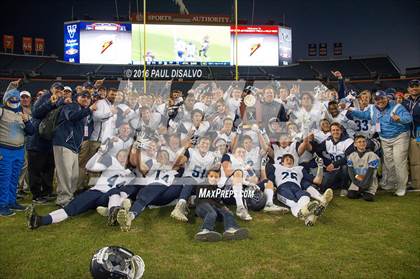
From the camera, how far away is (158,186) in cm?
571

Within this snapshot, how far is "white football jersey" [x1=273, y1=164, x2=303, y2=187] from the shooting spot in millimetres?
6238

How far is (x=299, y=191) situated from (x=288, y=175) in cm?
48

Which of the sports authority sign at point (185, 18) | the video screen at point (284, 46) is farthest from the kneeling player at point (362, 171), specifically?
the video screen at point (284, 46)

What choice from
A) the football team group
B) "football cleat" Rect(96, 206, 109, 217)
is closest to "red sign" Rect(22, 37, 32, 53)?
the football team group

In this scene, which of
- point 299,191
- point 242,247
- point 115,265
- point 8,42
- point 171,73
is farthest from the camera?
point 8,42

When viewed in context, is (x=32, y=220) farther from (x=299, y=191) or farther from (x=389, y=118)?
(x=389, y=118)

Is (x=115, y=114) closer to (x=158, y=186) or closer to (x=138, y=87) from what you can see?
(x=158, y=186)

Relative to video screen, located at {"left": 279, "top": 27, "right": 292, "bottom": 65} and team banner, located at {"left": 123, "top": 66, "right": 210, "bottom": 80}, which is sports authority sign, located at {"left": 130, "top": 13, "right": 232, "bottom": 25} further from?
video screen, located at {"left": 279, "top": 27, "right": 292, "bottom": 65}

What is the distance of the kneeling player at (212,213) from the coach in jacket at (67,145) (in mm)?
2435

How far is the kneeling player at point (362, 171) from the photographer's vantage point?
6.74 meters

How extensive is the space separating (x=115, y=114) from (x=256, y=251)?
4801 mm

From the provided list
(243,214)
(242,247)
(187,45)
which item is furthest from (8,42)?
(242,247)

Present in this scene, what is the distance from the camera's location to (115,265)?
303 centimetres

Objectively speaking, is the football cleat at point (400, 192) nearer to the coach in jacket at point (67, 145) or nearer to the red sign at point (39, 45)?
the coach in jacket at point (67, 145)
